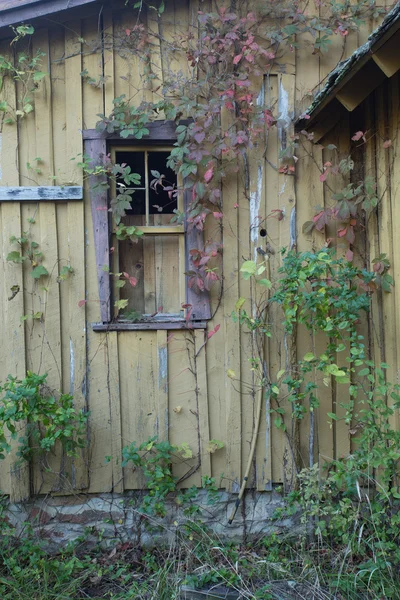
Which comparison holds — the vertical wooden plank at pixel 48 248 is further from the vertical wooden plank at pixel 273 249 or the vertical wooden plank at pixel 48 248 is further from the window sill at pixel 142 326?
the vertical wooden plank at pixel 273 249

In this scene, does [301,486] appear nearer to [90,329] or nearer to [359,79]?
[90,329]

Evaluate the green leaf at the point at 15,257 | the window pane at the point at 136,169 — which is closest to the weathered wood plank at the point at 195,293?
the window pane at the point at 136,169

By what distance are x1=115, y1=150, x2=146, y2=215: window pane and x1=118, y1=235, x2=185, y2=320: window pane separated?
260 millimetres

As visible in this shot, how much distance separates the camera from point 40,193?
422 cm

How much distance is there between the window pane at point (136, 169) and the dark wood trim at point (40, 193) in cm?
50

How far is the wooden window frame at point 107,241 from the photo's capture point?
4.26 m

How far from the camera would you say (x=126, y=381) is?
428 cm

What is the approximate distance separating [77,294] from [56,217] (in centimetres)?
65

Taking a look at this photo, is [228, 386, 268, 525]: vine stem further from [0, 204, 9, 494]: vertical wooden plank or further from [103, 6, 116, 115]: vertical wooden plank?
[103, 6, 116, 115]: vertical wooden plank

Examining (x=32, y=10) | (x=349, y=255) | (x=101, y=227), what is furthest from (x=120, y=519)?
(x=32, y=10)

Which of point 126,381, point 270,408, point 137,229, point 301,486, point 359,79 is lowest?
point 301,486

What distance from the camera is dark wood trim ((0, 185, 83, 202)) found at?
421 centimetres

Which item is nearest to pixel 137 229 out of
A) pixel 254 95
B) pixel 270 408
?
pixel 254 95

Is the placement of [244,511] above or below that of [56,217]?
below
